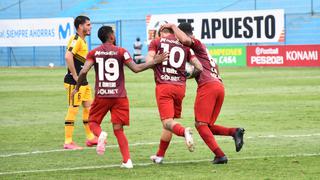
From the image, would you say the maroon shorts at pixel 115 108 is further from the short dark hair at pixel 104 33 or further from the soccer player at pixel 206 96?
the soccer player at pixel 206 96

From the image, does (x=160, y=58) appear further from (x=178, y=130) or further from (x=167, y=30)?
(x=178, y=130)

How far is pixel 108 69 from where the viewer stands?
37.9 feet

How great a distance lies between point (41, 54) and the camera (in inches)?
2205

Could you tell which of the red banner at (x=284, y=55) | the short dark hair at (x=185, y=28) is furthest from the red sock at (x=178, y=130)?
the red banner at (x=284, y=55)

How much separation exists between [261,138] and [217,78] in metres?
3.08

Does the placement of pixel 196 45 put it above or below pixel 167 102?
above

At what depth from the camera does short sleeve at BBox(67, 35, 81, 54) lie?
1431 cm

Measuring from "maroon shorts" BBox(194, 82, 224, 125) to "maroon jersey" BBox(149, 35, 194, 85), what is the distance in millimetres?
307

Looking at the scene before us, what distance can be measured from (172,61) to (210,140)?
115cm

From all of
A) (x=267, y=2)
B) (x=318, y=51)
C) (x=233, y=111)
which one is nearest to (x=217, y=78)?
(x=233, y=111)

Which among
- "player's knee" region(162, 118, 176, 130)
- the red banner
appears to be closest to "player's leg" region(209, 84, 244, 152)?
"player's knee" region(162, 118, 176, 130)

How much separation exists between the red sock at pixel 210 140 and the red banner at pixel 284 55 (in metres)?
31.3

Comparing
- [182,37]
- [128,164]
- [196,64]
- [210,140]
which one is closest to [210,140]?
[210,140]

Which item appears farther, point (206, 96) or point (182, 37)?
point (206, 96)
